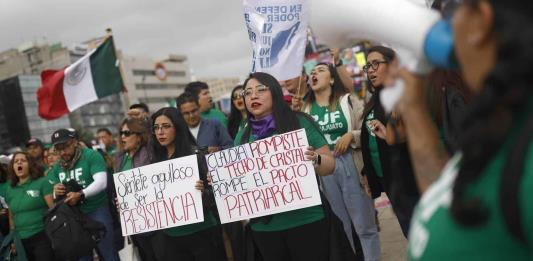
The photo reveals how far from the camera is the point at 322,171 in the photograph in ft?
12.2

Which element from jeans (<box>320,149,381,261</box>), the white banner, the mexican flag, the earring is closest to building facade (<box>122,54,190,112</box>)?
the mexican flag

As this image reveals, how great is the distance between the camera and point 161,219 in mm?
4301

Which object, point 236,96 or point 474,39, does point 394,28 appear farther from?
point 236,96

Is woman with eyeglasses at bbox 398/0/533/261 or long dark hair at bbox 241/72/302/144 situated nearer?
woman with eyeglasses at bbox 398/0/533/261

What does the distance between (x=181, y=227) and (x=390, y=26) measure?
3284mm

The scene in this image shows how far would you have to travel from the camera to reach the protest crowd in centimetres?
106

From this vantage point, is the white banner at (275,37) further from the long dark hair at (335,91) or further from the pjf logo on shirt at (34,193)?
the pjf logo on shirt at (34,193)

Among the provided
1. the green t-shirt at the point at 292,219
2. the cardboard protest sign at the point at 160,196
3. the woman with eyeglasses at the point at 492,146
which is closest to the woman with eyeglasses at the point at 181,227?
the cardboard protest sign at the point at 160,196

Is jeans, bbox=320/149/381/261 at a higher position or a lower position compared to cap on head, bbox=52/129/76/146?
lower

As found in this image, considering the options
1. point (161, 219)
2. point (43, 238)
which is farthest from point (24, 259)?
point (161, 219)

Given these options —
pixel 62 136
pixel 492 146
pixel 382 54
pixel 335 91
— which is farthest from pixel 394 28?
pixel 62 136

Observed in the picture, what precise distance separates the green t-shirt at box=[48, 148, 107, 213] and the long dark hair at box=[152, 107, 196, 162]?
1.53m

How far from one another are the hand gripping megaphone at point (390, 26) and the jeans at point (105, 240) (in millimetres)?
4882

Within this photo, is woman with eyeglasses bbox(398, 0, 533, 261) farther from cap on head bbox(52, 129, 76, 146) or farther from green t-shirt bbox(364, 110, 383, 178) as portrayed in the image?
cap on head bbox(52, 129, 76, 146)
